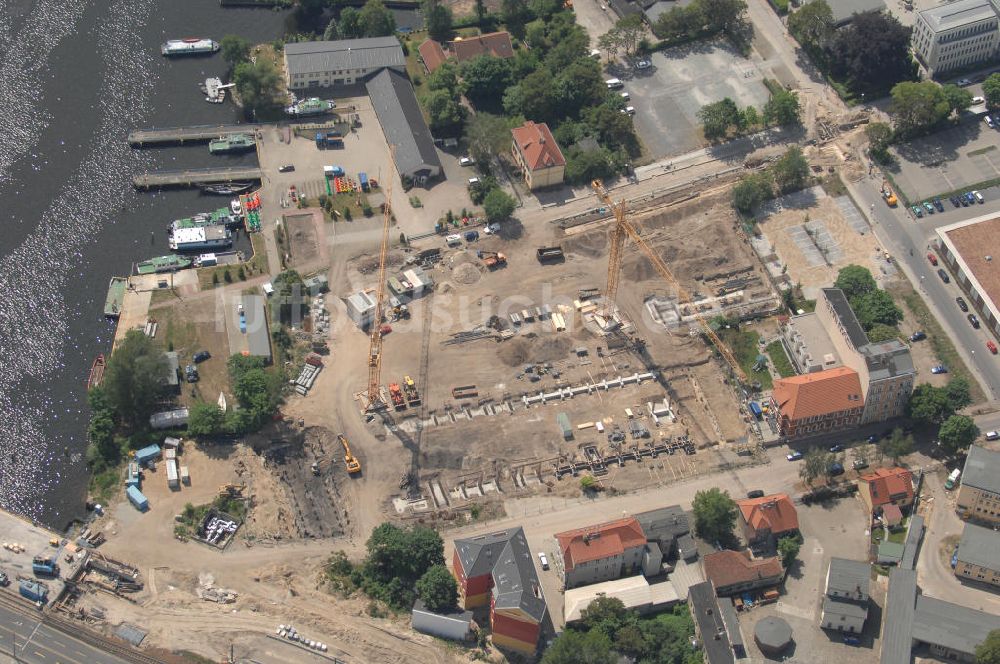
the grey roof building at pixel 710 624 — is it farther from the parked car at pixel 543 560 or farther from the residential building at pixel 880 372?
the residential building at pixel 880 372

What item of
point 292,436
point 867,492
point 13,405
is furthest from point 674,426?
point 13,405

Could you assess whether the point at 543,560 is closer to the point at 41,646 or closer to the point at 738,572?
the point at 738,572

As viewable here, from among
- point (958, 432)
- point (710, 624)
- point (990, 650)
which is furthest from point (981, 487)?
point (710, 624)

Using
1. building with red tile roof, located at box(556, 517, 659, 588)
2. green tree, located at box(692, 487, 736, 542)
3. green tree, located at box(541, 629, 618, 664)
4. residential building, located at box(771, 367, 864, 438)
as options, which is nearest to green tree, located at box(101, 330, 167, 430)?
building with red tile roof, located at box(556, 517, 659, 588)

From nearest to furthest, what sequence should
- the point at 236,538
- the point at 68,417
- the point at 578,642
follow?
the point at 578,642, the point at 236,538, the point at 68,417

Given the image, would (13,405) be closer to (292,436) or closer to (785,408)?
(292,436)
